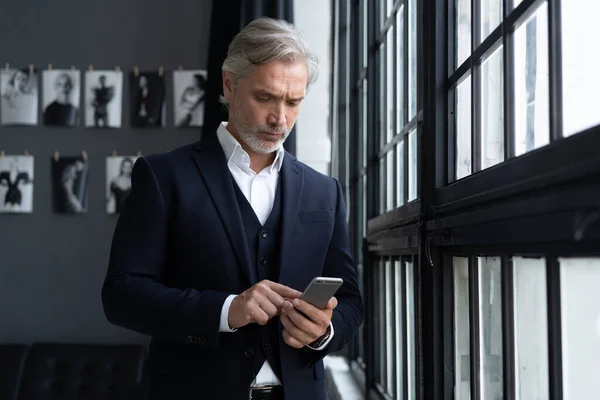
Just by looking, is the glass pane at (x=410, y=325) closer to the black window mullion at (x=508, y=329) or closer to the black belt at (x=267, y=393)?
the black belt at (x=267, y=393)

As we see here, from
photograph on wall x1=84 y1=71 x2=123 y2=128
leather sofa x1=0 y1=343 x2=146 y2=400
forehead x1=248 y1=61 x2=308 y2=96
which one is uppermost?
photograph on wall x1=84 y1=71 x2=123 y2=128

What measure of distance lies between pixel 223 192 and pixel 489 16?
69 cm

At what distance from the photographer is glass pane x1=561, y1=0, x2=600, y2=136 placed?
109 cm

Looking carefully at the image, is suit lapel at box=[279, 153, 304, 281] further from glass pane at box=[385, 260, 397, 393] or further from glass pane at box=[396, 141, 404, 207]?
glass pane at box=[385, 260, 397, 393]

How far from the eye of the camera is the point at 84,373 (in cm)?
445

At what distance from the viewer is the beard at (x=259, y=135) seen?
1785 mm

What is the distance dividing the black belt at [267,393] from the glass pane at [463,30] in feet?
2.84

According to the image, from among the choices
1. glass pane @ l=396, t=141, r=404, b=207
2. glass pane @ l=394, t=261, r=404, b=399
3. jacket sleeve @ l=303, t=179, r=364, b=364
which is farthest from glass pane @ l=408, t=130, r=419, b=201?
jacket sleeve @ l=303, t=179, r=364, b=364

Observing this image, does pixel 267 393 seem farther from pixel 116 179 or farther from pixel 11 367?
pixel 116 179

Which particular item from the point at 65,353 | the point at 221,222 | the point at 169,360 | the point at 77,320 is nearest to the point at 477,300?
the point at 221,222

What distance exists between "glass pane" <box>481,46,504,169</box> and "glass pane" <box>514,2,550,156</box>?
0.14 m

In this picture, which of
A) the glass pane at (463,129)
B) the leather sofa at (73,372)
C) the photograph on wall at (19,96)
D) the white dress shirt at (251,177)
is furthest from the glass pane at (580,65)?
the photograph on wall at (19,96)

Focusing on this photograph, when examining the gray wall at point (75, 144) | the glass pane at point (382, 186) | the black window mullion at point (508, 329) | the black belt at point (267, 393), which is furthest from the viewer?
the gray wall at point (75, 144)

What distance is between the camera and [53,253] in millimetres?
4961
